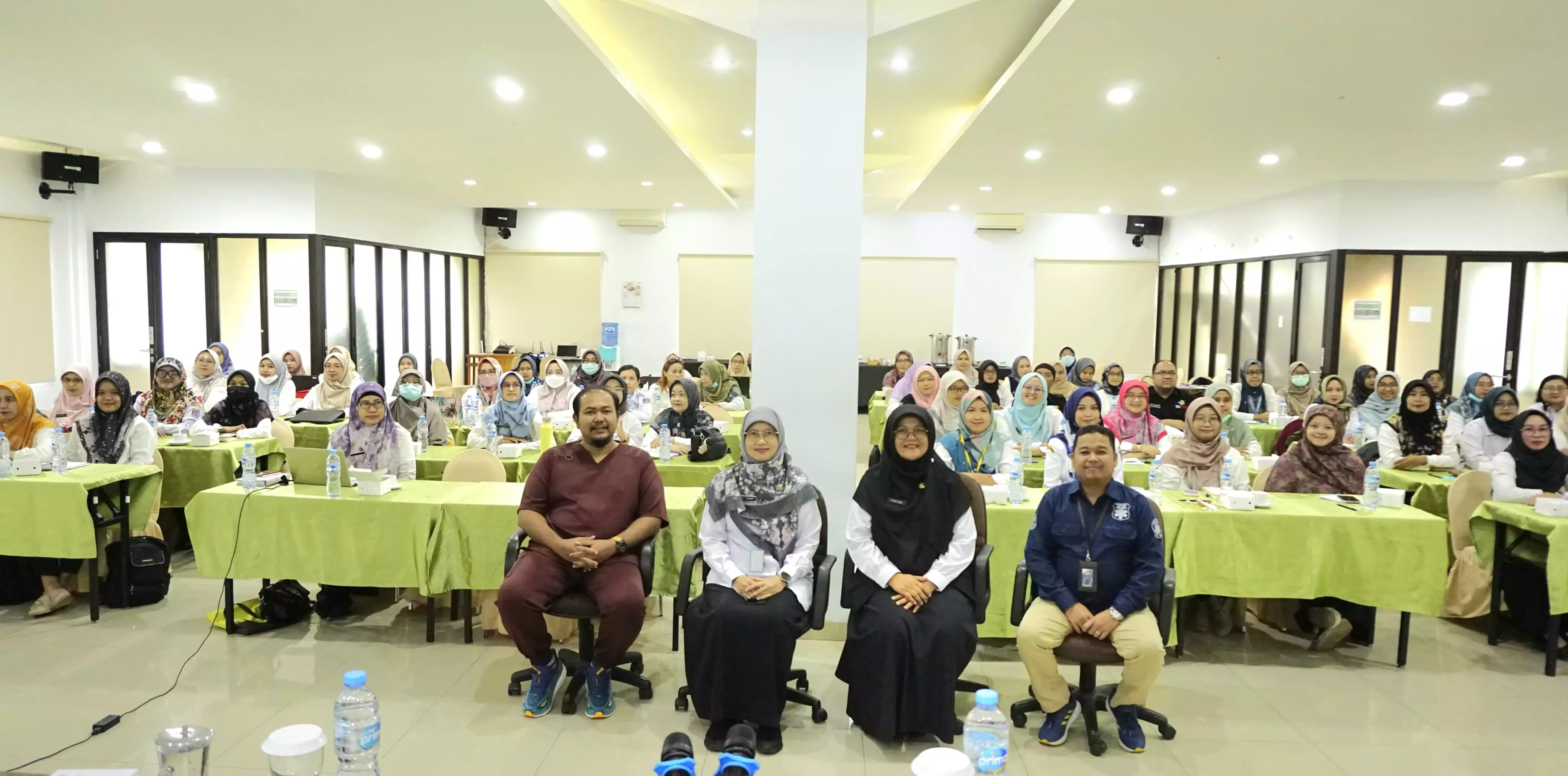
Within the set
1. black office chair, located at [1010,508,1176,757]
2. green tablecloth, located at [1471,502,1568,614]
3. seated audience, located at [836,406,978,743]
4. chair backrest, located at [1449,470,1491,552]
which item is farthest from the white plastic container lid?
chair backrest, located at [1449,470,1491,552]

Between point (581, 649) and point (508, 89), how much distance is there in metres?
4.12

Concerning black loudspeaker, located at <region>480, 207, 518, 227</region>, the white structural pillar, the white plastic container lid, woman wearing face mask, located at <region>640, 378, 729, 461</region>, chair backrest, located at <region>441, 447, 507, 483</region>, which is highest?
black loudspeaker, located at <region>480, 207, 518, 227</region>

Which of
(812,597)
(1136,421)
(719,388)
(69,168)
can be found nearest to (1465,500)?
(1136,421)

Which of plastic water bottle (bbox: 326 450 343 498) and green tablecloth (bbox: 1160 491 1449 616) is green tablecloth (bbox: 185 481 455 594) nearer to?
plastic water bottle (bbox: 326 450 343 498)

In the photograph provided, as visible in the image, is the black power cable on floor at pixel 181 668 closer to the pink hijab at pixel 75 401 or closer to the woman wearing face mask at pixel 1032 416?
the pink hijab at pixel 75 401

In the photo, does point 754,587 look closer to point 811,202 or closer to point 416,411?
point 811,202

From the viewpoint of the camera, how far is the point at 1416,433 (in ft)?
18.9

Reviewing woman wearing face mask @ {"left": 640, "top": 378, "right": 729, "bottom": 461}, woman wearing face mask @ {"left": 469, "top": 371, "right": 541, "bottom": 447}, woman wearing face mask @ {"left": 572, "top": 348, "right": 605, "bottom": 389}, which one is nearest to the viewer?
woman wearing face mask @ {"left": 640, "top": 378, "right": 729, "bottom": 461}

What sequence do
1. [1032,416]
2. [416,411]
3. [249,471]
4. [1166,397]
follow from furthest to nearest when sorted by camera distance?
[1166,397], [416,411], [1032,416], [249,471]

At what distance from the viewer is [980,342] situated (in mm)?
13961

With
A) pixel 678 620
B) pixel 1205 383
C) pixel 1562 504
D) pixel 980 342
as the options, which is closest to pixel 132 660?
pixel 678 620

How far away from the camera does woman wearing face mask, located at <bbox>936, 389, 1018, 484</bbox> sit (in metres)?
4.78

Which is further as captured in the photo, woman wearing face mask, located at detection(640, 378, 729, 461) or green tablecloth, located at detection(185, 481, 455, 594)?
woman wearing face mask, located at detection(640, 378, 729, 461)

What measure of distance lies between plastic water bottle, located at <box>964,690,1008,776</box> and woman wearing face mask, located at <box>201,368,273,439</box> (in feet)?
19.1
